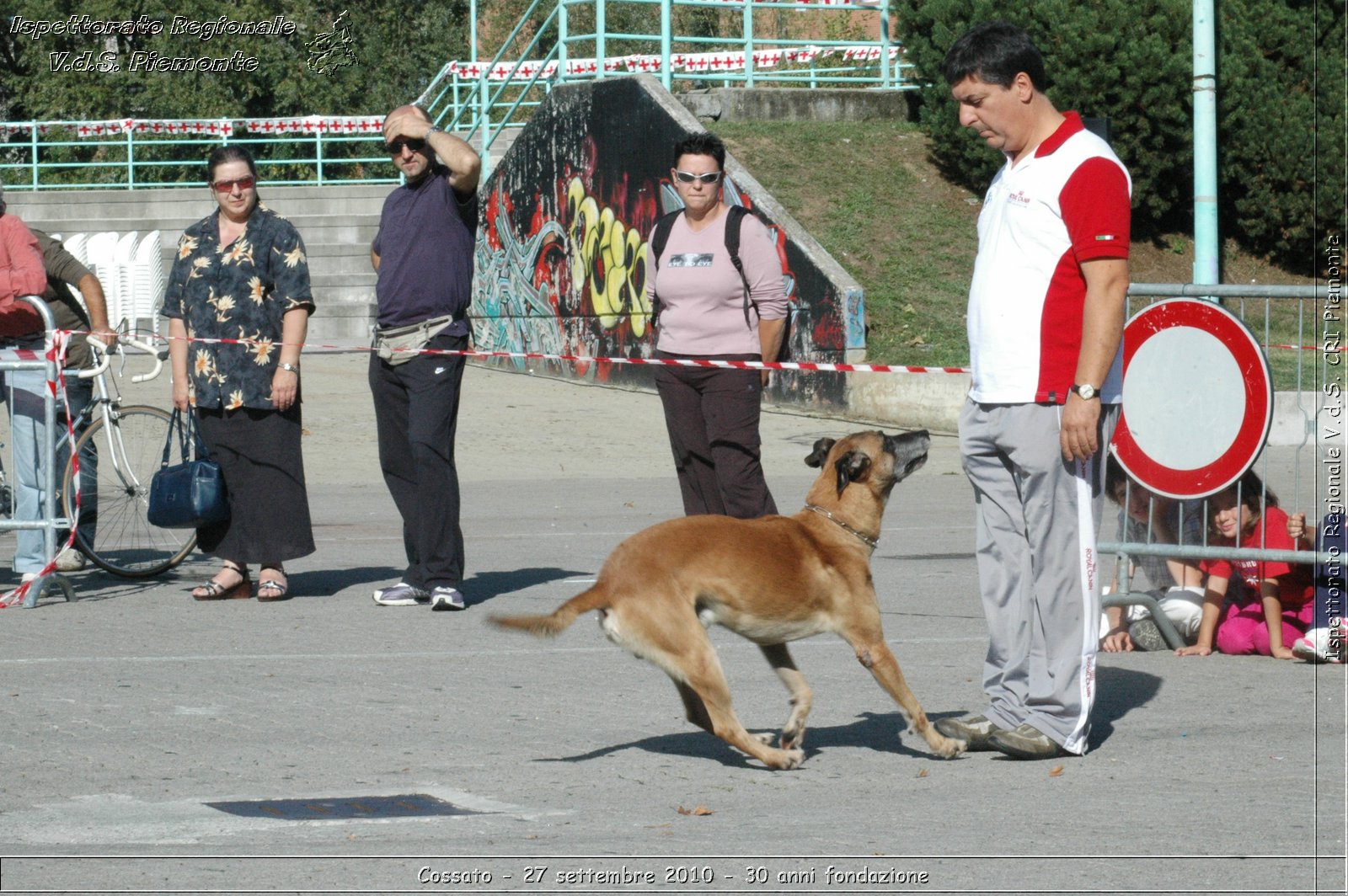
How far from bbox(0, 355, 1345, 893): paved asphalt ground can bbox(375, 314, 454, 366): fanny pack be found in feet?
4.06

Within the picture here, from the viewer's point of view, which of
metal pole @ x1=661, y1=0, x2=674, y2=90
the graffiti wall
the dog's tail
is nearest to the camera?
the dog's tail

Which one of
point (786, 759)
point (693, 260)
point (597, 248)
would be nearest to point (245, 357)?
point (693, 260)

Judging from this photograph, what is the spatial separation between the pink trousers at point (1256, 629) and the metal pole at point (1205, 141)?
666 cm

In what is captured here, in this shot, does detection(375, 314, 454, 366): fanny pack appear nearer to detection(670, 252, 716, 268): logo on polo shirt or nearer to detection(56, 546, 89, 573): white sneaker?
detection(670, 252, 716, 268): logo on polo shirt

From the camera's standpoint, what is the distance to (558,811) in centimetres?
488

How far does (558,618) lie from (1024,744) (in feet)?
5.12

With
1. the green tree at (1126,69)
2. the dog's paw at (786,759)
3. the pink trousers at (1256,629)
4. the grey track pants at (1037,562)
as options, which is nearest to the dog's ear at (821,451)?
the grey track pants at (1037,562)

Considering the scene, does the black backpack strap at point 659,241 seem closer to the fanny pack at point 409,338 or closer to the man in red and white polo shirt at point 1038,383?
the fanny pack at point 409,338

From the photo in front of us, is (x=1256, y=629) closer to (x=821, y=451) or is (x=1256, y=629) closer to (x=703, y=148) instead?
(x=821, y=451)

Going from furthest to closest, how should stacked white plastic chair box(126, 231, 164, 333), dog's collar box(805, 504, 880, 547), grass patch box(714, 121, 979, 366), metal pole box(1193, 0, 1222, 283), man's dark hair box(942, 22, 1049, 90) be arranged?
stacked white plastic chair box(126, 231, 164, 333)
grass patch box(714, 121, 979, 366)
metal pole box(1193, 0, 1222, 283)
dog's collar box(805, 504, 880, 547)
man's dark hair box(942, 22, 1049, 90)

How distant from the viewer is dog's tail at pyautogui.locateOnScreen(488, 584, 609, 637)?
511 cm

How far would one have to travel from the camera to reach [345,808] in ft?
16.2

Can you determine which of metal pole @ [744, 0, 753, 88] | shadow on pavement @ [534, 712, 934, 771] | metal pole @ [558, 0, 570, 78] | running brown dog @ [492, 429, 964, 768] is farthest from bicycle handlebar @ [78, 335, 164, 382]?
metal pole @ [744, 0, 753, 88]

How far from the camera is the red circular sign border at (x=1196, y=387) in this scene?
693 centimetres
